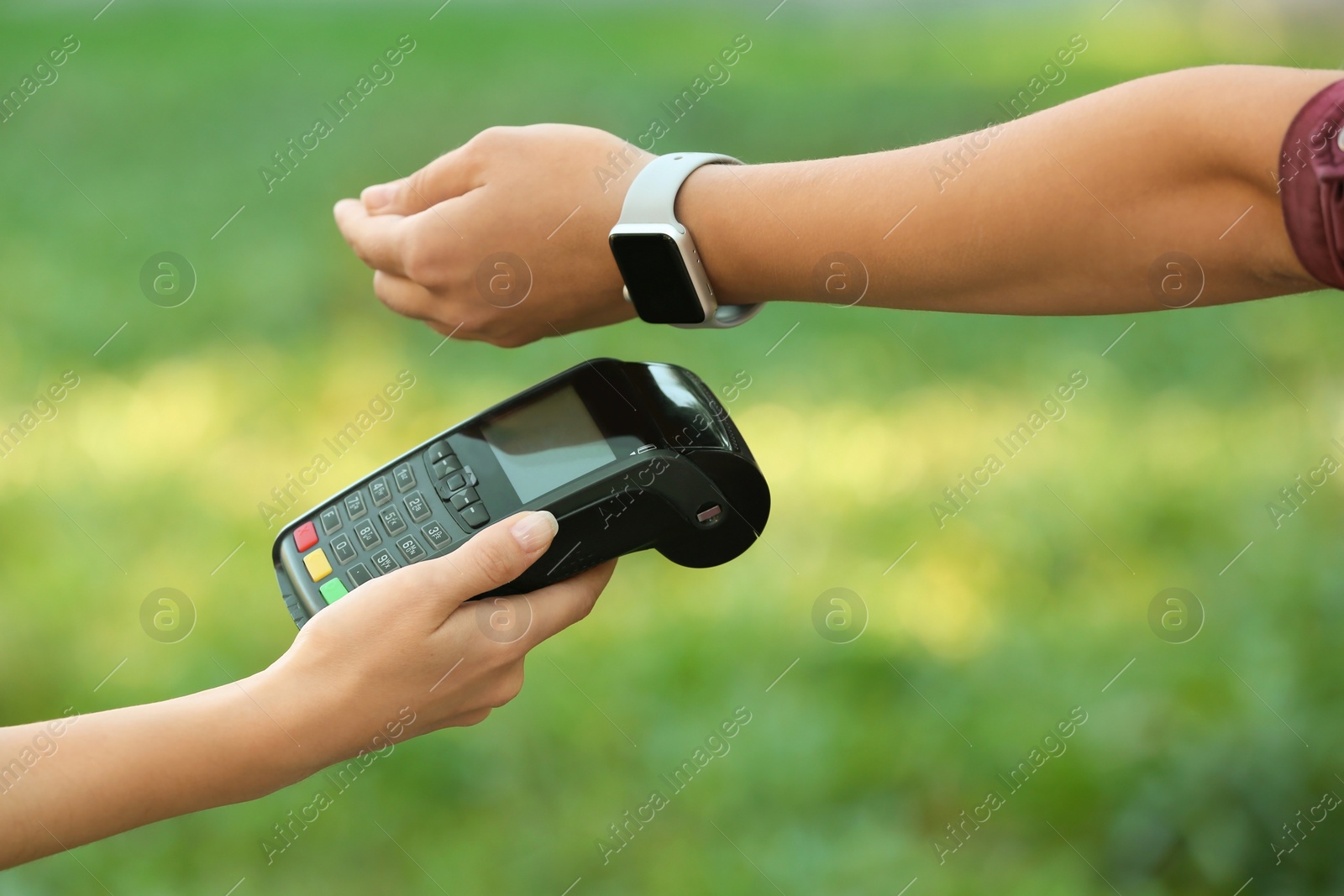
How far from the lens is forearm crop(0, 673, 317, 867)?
875mm

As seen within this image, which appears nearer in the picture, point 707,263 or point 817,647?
→ point 707,263

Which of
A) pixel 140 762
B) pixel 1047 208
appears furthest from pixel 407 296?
pixel 1047 208

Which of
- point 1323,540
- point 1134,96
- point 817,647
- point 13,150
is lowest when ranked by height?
point 1323,540

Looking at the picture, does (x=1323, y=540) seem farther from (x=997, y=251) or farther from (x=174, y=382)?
(x=174, y=382)

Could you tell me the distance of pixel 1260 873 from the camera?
151cm

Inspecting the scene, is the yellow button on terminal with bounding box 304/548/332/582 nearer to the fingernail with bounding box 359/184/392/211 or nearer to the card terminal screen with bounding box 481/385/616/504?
the card terminal screen with bounding box 481/385/616/504

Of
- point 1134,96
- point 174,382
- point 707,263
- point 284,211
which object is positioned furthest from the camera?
point 284,211

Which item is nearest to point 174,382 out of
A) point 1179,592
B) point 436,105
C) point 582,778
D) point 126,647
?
point 126,647

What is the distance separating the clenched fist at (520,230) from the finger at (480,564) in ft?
1.07

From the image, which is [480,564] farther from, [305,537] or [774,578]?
[774,578]

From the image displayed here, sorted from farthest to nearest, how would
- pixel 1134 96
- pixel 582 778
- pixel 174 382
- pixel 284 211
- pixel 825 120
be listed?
1. pixel 825 120
2. pixel 284 211
3. pixel 174 382
4. pixel 582 778
5. pixel 1134 96

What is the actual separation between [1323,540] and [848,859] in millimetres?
1111

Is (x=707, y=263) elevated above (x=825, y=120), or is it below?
above

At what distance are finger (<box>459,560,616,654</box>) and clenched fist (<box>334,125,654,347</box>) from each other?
0.32m
